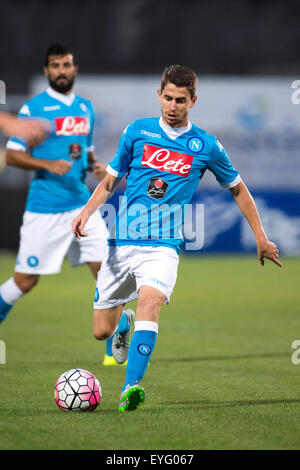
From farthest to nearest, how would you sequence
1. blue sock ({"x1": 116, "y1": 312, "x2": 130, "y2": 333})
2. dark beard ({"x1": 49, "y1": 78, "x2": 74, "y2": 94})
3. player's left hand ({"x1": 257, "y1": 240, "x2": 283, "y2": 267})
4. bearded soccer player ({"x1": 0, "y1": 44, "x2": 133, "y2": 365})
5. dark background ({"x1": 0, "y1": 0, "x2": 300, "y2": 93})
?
dark background ({"x1": 0, "y1": 0, "x2": 300, "y2": 93})
dark beard ({"x1": 49, "y1": 78, "x2": 74, "y2": 94})
bearded soccer player ({"x1": 0, "y1": 44, "x2": 133, "y2": 365})
blue sock ({"x1": 116, "y1": 312, "x2": 130, "y2": 333})
player's left hand ({"x1": 257, "y1": 240, "x2": 283, "y2": 267})

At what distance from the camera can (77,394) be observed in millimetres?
5477

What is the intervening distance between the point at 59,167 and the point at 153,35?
42.8 ft

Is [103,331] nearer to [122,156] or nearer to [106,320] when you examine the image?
[106,320]

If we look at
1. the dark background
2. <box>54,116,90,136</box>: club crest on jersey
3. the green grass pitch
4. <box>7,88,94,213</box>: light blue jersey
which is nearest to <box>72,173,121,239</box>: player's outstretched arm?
the green grass pitch

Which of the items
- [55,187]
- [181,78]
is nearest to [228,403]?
[181,78]

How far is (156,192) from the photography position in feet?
19.4

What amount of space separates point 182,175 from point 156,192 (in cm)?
21

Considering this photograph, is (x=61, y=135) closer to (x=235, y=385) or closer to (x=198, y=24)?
(x=235, y=385)

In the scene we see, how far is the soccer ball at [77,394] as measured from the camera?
5.47m

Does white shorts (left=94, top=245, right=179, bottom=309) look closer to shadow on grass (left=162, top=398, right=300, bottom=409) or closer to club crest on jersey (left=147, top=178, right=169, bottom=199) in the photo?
club crest on jersey (left=147, top=178, right=169, bottom=199)

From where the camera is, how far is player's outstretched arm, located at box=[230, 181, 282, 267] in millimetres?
5781

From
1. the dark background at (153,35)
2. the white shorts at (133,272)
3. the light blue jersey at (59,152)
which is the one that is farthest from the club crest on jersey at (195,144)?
the dark background at (153,35)

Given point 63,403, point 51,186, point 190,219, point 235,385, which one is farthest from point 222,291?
point 63,403

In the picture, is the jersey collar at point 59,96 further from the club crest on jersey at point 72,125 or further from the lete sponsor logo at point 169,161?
the lete sponsor logo at point 169,161
